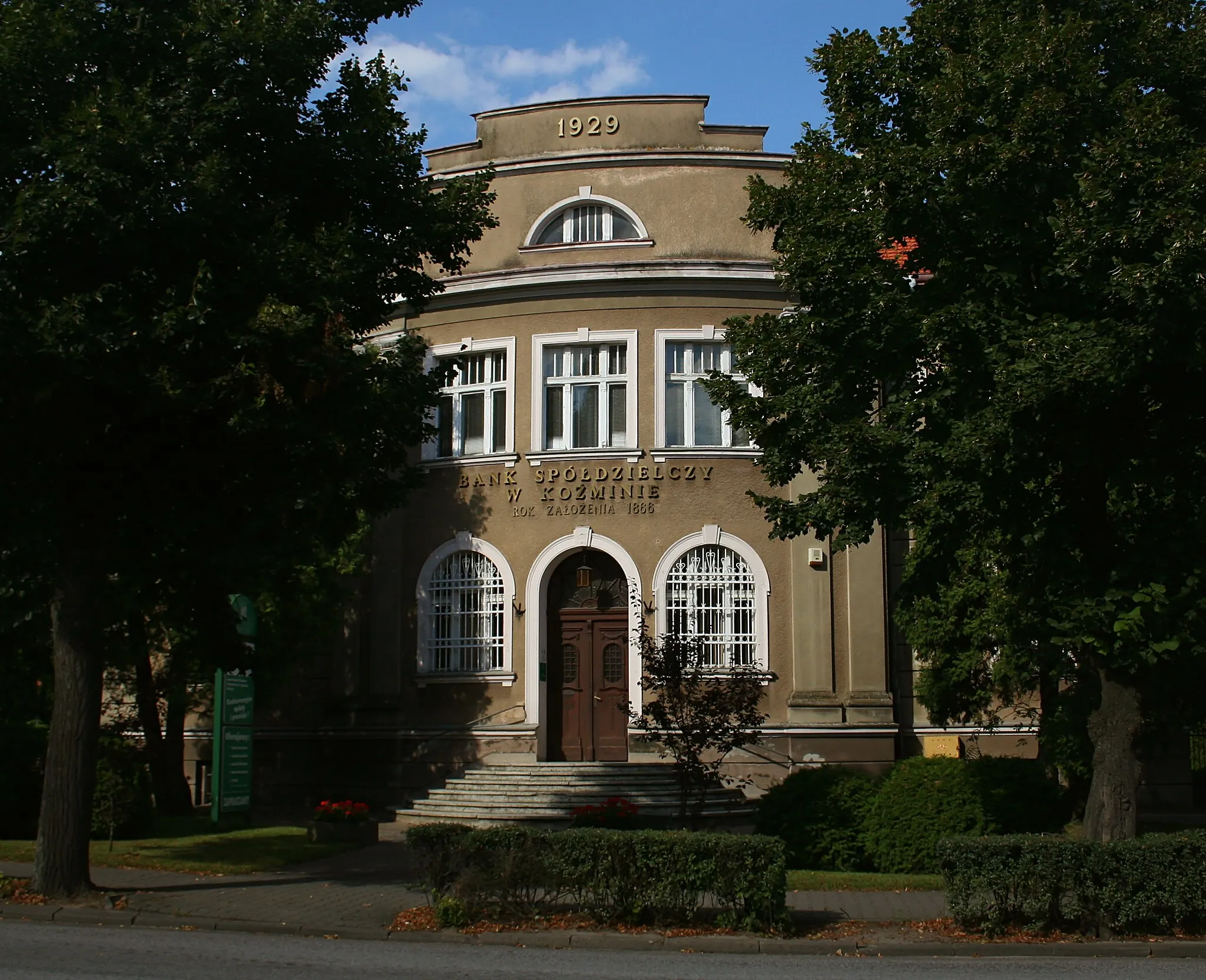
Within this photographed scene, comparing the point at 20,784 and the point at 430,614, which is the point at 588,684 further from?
the point at 20,784

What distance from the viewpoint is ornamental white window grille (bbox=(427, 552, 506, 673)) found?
22141 millimetres

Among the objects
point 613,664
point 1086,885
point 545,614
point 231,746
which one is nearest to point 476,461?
point 545,614

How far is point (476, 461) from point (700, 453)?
378 cm

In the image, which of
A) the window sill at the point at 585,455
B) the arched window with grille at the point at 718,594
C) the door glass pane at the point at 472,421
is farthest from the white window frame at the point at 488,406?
the arched window with grille at the point at 718,594

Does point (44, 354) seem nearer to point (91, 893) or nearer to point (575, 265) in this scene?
Answer: point (91, 893)

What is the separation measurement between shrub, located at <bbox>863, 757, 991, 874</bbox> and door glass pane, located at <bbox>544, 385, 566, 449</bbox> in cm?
843

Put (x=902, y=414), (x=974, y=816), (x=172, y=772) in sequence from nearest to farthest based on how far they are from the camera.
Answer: (x=902, y=414)
(x=974, y=816)
(x=172, y=772)

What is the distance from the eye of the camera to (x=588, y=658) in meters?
22.2

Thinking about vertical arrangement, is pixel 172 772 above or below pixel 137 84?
below

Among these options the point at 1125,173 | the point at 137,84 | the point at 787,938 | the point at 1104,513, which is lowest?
the point at 787,938

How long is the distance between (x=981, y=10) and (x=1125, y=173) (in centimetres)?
264

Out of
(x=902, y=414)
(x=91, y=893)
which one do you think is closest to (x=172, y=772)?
(x=91, y=893)

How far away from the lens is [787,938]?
1154 cm

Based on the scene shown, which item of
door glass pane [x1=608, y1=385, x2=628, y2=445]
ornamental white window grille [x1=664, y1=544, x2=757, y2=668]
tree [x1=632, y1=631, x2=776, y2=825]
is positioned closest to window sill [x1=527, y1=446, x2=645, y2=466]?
door glass pane [x1=608, y1=385, x2=628, y2=445]
